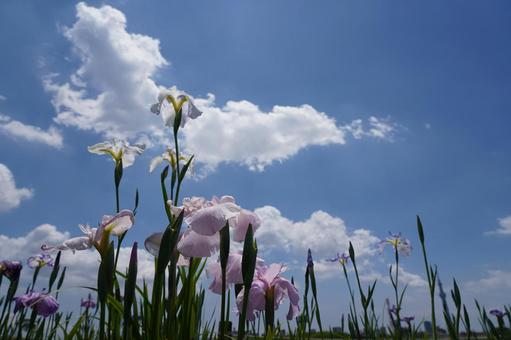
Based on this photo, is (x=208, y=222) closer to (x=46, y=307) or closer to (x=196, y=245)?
(x=196, y=245)

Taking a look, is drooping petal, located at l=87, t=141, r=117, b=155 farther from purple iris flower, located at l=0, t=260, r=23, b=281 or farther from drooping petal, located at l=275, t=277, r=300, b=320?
purple iris flower, located at l=0, t=260, r=23, b=281

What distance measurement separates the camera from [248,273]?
1.47m

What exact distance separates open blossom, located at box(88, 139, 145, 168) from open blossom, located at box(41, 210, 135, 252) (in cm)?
133

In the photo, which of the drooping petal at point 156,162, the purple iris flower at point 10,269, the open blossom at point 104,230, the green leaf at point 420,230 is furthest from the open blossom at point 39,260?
the green leaf at point 420,230

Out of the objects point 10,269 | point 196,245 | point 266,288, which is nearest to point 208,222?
point 196,245

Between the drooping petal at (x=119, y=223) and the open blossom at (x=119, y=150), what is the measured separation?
1396 mm

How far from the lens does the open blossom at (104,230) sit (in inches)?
65.8

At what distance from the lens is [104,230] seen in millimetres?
1667

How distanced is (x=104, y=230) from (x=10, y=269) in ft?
11.3

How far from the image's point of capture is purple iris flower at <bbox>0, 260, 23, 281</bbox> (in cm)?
422

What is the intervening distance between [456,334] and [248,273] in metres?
1.97

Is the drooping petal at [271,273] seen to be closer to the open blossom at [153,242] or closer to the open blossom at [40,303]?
the open blossom at [153,242]

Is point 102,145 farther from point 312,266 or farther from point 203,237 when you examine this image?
point 312,266

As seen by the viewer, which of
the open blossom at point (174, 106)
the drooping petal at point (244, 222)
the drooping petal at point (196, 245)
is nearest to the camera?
the drooping petal at point (196, 245)
